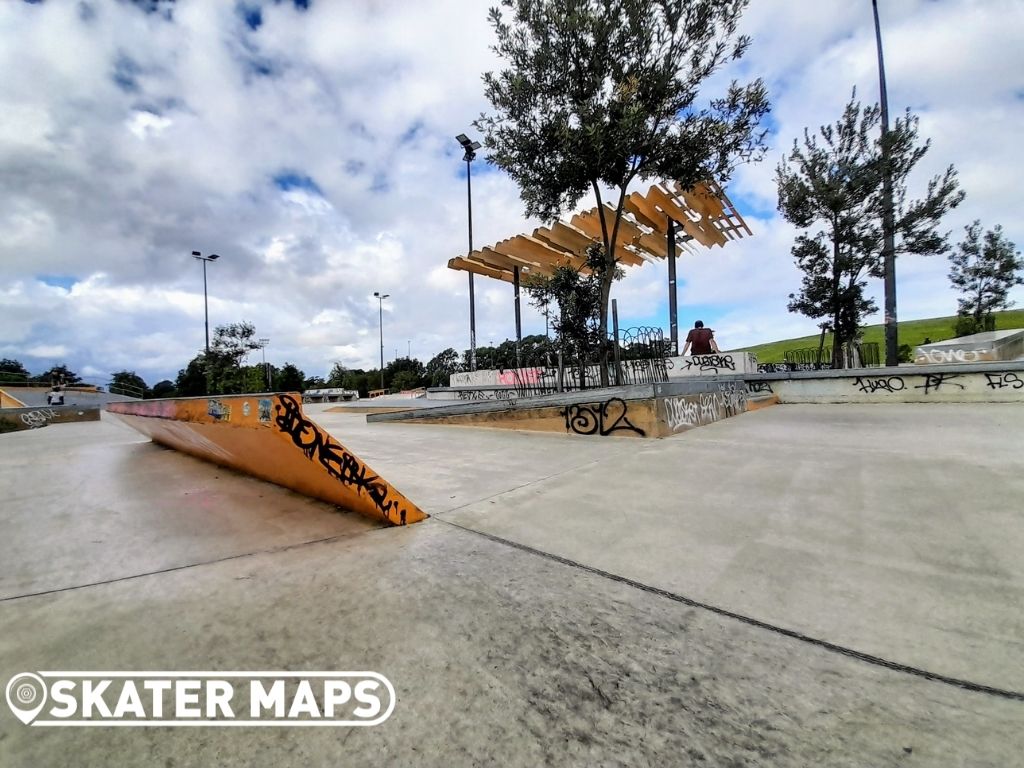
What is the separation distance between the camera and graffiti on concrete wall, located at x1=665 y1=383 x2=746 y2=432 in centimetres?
638

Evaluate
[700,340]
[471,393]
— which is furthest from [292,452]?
[471,393]

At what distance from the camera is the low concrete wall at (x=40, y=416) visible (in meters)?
→ 12.1

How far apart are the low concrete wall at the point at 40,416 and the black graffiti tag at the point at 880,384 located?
72.2 feet

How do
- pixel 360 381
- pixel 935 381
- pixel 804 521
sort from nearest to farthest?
pixel 804 521 < pixel 935 381 < pixel 360 381

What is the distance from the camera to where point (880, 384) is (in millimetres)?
9812

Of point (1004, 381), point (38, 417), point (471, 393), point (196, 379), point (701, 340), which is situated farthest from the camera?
point (196, 379)

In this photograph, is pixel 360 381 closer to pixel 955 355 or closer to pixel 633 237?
pixel 633 237

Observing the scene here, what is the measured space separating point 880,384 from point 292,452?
1209cm

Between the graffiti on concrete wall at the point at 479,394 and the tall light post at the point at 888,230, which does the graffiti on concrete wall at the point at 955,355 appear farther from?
the graffiti on concrete wall at the point at 479,394

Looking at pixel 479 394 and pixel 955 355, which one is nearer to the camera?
pixel 479 394

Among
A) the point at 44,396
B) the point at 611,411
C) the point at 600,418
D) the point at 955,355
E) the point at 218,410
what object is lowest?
the point at 600,418

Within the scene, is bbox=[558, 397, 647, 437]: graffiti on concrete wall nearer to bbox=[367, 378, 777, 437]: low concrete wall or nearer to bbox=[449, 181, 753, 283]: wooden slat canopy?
bbox=[367, 378, 777, 437]: low concrete wall

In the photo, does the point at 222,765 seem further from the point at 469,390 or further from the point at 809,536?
the point at 469,390

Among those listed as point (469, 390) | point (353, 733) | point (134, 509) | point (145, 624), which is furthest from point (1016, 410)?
point (469, 390)
